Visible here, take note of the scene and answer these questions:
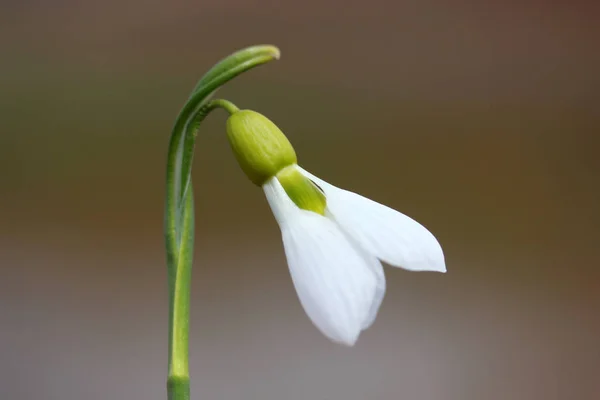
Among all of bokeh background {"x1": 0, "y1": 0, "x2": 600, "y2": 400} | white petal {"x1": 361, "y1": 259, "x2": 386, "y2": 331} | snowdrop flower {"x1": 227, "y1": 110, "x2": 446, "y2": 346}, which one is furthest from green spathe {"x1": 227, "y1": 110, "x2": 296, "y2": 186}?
bokeh background {"x1": 0, "y1": 0, "x2": 600, "y2": 400}

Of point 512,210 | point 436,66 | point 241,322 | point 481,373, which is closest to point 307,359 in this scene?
point 241,322

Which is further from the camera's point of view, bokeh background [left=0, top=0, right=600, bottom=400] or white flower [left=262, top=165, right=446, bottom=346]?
bokeh background [left=0, top=0, right=600, bottom=400]

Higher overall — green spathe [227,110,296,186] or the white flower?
green spathe [227,110,296,186]

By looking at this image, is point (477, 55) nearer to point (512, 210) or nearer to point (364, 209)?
point (512, 210)

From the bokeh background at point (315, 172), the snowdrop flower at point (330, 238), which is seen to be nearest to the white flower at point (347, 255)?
the snowdrop flower at point (330, 238)

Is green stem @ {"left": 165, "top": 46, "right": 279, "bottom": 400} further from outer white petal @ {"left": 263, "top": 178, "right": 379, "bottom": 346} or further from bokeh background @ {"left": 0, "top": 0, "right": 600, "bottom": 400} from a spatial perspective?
bokeh background @ {"left": 0, "top": 0, "right": 600, "bottom": 400}

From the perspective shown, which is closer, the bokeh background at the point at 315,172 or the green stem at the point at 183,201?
the green stem at the point at 183,201

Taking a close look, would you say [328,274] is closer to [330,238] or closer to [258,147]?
[330,238]

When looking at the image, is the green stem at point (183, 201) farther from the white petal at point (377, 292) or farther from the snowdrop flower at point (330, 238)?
the white petal at point (377, 292)
